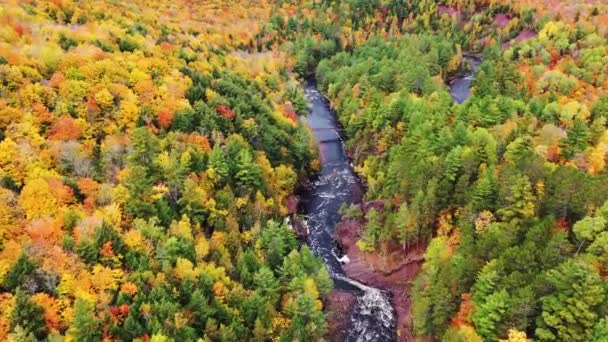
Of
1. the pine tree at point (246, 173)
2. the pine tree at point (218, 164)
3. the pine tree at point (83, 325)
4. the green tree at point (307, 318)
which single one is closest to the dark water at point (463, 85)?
the pine tree at point (246, 173)

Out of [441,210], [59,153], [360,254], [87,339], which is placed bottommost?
[360,254]

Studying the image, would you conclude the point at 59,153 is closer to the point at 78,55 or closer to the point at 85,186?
the point at 85,186

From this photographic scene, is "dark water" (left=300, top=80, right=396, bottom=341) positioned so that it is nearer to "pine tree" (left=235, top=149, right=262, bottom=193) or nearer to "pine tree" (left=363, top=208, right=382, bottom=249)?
"pine tree" (left=363, top=208, right=382, bottom=249)

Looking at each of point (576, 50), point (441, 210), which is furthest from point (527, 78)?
point (441, 210)

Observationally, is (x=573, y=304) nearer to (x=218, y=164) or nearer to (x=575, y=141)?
(x=575, y=141)

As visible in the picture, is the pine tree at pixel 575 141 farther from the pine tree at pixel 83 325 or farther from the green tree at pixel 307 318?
the pine tree at pixel 83 325

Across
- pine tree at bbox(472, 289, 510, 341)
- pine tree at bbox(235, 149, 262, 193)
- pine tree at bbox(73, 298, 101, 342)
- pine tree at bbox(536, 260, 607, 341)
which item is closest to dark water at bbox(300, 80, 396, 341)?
pine tree at bbox(235, 149, 262, 193)

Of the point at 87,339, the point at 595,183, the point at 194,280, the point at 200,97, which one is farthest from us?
the point at 200,97
